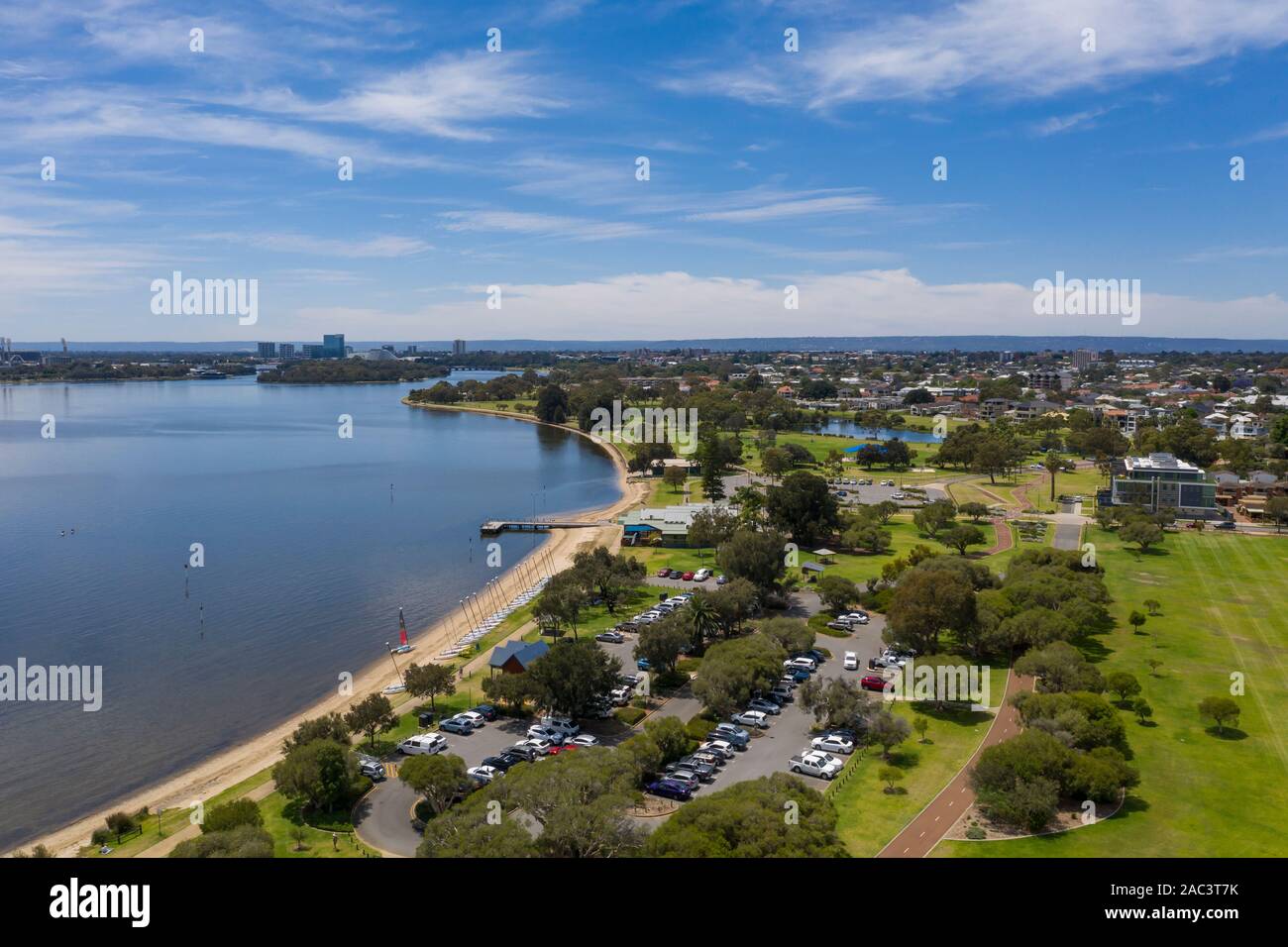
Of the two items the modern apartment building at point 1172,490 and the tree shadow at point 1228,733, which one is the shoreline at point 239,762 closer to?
the tree shadow at point 1228,733

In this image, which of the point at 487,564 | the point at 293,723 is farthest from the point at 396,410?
the point at 293,723

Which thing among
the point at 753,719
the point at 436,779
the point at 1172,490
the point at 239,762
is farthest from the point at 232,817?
the point at 1172,490

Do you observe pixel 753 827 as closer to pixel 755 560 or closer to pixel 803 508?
pixel 755 560

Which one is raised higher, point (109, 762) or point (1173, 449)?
point (1173, 449)

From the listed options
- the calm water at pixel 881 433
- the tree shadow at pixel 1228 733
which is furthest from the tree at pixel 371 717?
the calm water at pixel 881 433
